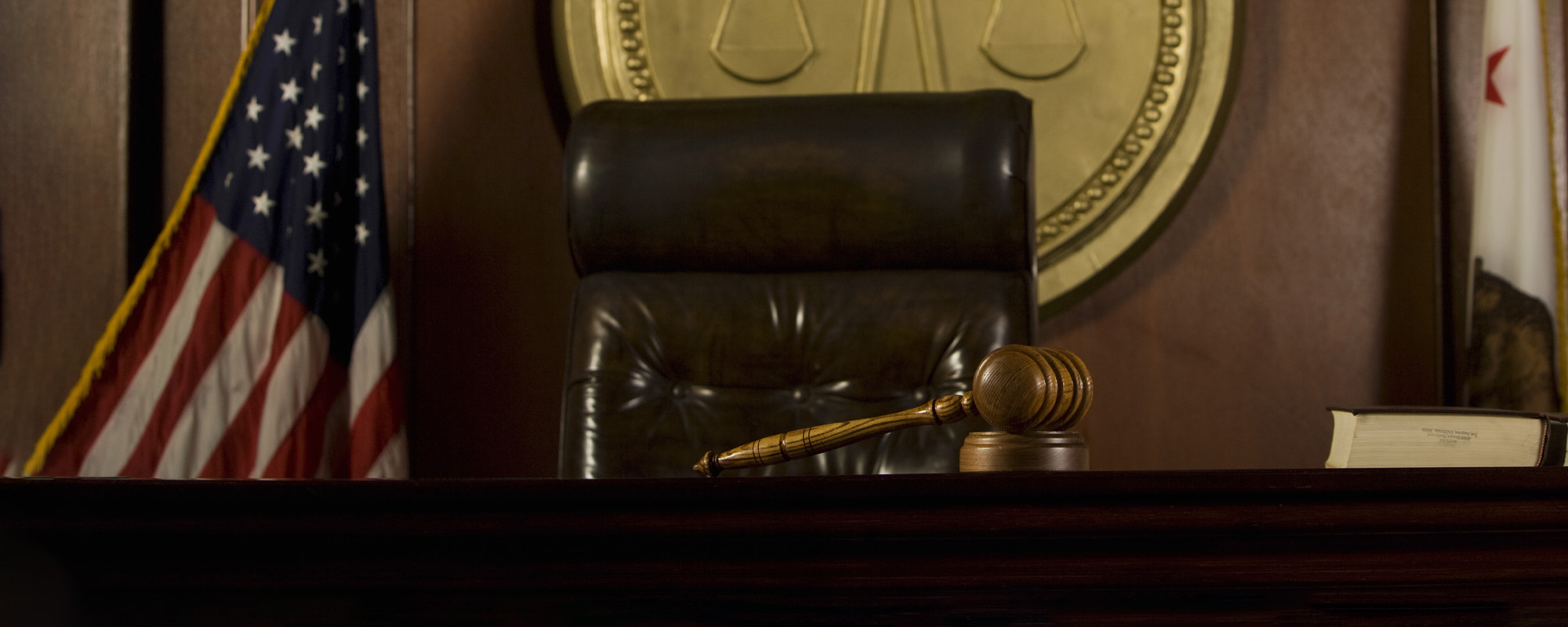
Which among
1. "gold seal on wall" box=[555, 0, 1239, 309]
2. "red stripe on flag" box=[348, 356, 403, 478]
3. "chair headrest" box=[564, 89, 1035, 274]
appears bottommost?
"red stripe on flag" box=[348, 356, 403, 478]

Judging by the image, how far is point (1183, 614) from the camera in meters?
0.41

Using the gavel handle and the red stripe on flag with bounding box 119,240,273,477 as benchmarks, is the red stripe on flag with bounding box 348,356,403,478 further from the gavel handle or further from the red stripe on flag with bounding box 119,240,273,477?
the gavel handle

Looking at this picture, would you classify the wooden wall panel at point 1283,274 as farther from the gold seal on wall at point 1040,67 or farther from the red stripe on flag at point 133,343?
the red stripe on flag at point 133,343

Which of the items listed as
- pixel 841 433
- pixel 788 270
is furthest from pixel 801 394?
pixel 841 433

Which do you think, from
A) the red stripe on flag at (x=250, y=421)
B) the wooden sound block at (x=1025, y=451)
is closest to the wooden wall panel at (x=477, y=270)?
the red stripe on flag at (x=250, y=421)

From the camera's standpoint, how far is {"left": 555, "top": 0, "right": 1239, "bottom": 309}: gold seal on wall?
168 centimetres

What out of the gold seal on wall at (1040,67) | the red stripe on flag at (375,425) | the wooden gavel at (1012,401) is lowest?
the red stripe on flag at (375,425)

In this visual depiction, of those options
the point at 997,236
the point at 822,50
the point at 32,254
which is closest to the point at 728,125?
the point at 997,236

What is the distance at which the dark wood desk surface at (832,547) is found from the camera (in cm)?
40

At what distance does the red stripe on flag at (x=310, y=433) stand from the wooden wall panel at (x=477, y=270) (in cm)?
24

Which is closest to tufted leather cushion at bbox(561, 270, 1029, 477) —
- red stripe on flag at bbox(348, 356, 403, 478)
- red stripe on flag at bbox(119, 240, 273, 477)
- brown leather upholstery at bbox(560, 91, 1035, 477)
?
brown leather upholstery at bbox(560, 91, 1035, 477)

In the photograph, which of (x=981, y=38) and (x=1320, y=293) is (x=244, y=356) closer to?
(x=981, y=38)

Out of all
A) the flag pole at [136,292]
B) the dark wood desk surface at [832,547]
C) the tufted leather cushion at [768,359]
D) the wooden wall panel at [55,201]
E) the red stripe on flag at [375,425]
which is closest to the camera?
the dark wood desk surface at [832,547]

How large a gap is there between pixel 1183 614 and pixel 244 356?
1.44 meters
